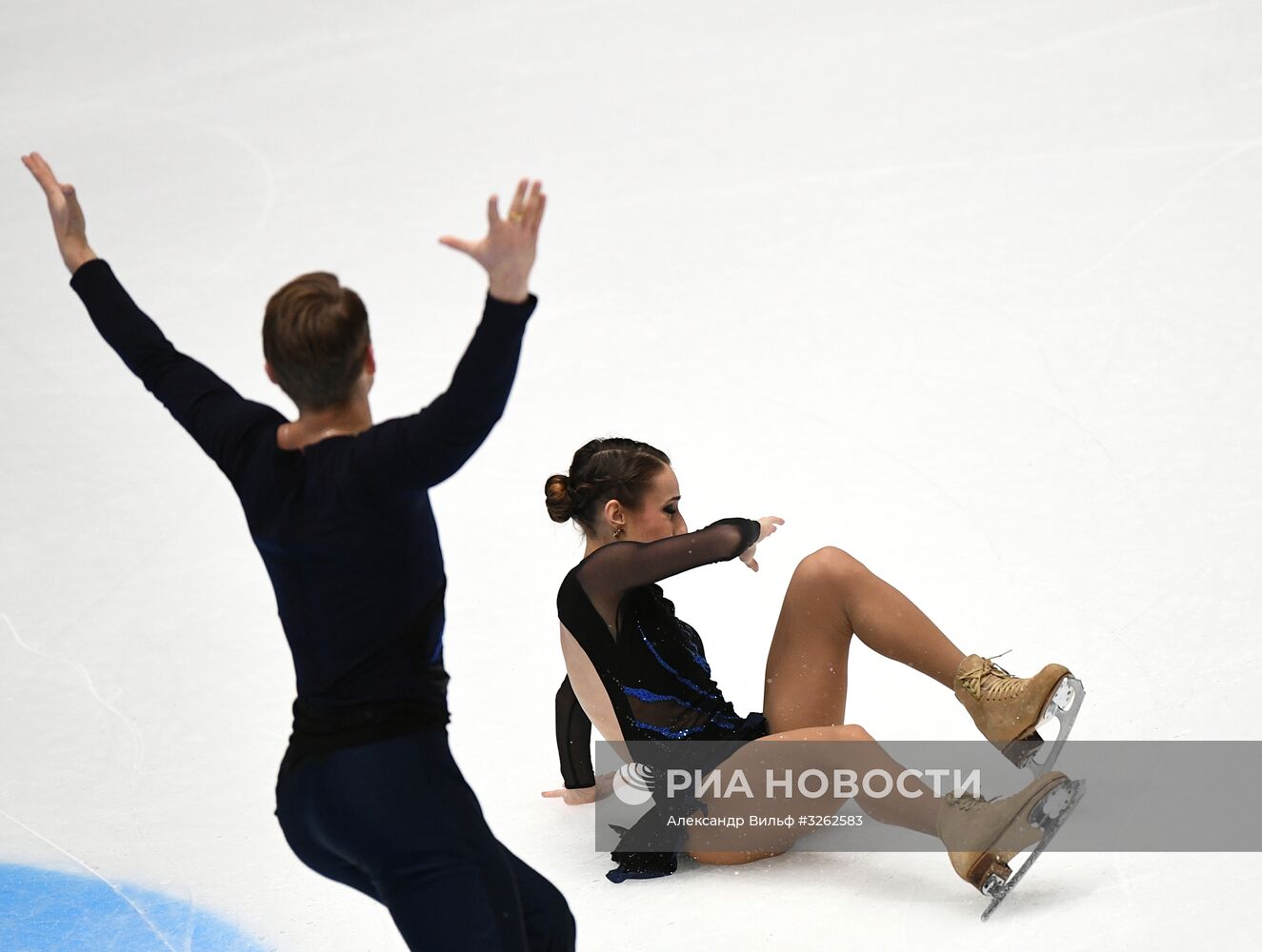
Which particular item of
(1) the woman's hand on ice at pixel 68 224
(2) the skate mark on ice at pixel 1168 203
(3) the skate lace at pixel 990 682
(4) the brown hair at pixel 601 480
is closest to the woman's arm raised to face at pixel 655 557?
(4) the brown hair at pixel 601 480

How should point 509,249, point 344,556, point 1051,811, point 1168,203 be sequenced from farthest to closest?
point 1168,203 → point 1051,811 → point 344,556 → point 509,249

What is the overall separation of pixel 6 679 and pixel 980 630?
217cm

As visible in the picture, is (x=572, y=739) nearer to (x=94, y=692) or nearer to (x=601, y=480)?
(x=601, y=480)

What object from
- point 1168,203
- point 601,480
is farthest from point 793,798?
point 1168,203

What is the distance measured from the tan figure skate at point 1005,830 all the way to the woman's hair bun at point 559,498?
0.84m

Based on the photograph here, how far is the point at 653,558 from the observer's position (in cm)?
263

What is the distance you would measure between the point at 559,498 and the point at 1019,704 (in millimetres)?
838

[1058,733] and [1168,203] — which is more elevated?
[1168,203]

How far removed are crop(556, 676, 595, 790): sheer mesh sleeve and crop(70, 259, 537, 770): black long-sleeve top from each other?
1.07m

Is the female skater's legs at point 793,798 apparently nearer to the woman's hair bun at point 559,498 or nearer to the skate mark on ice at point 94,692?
the woman's hair bun at point 559,498

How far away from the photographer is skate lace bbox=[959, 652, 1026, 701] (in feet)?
8.68

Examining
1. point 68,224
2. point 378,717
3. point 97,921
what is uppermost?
point 68,224

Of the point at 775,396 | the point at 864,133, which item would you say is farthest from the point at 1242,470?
the point at 864,133

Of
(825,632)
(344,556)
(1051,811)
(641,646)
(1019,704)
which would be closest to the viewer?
(344,556)
